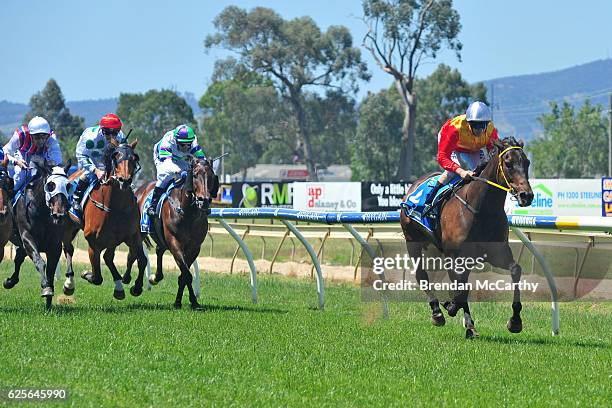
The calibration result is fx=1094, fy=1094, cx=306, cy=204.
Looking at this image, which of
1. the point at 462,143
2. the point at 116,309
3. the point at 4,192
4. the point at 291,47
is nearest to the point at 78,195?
the point at 4,192

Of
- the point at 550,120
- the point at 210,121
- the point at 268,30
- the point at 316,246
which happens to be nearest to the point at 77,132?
the point at 210,121

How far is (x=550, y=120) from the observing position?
109250mm

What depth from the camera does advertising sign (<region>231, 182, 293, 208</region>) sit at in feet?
148

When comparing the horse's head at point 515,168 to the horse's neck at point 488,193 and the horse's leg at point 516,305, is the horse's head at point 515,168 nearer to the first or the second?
the horse's neck at point 488,193

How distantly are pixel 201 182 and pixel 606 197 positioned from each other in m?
21.6

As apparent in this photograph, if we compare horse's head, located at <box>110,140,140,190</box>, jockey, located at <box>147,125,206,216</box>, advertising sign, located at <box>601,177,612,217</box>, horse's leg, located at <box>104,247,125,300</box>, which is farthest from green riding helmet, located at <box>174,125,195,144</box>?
advertising sign, located at <box>601,177,612,217</box>

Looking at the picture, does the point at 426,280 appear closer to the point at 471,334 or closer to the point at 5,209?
the point at 471,334

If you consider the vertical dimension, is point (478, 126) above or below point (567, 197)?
above

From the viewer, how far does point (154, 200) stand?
13.9 metres

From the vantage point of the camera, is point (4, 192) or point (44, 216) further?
point (44, 216)

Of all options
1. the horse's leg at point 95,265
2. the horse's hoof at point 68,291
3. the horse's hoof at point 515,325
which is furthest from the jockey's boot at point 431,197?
the horse's hoof at point 68,291

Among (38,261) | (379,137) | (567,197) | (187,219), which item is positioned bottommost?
(38,261)

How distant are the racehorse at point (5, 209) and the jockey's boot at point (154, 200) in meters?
1.97

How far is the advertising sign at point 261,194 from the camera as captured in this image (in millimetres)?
45125
